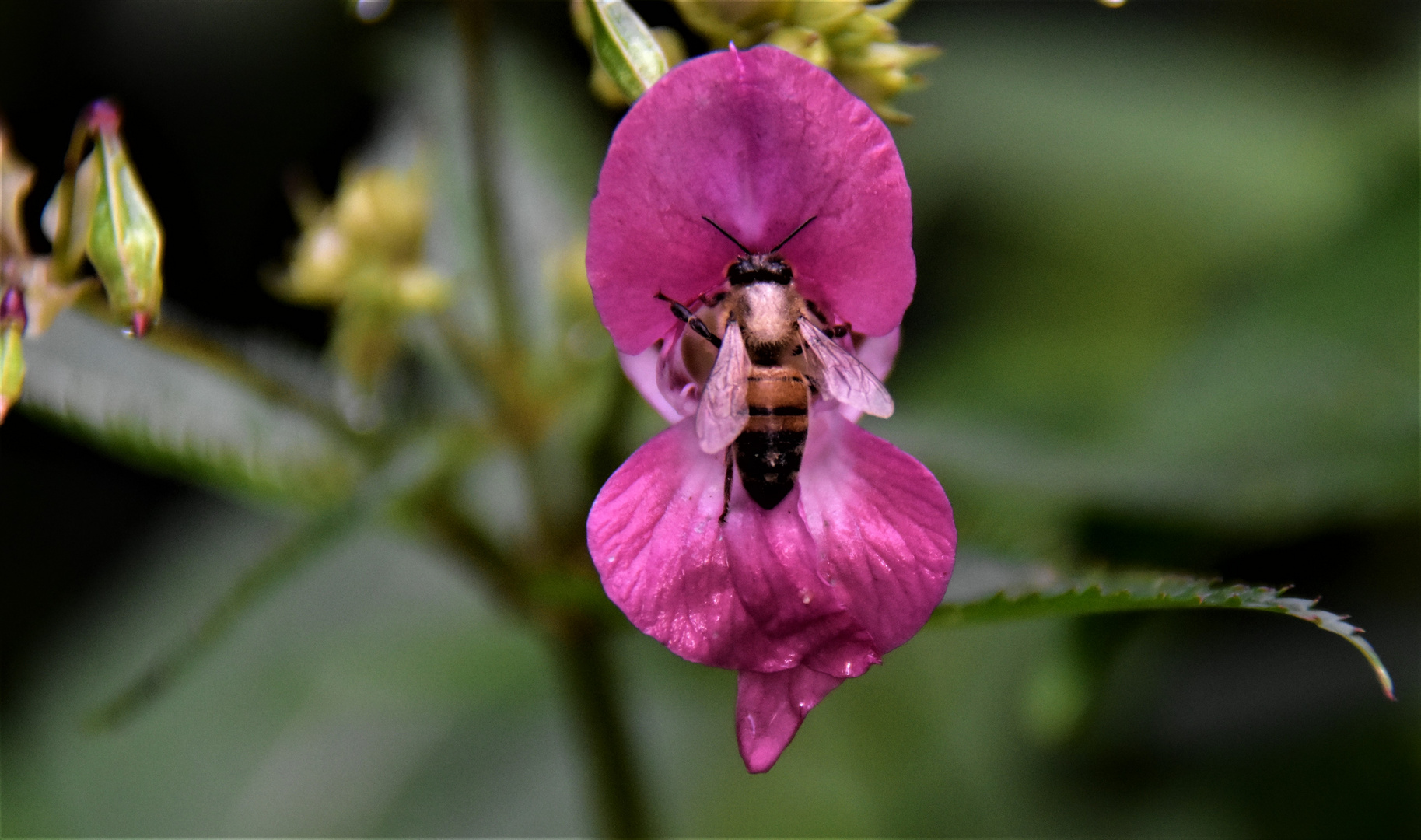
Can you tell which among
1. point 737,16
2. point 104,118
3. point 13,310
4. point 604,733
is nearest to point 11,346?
point 13,310

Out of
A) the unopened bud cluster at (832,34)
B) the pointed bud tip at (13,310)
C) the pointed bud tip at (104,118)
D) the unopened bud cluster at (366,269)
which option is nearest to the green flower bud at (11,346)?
the pointed bud tip at (13,310)

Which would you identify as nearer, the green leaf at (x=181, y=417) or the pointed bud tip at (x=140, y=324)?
the pointed bud tip at (x=140, y=324)

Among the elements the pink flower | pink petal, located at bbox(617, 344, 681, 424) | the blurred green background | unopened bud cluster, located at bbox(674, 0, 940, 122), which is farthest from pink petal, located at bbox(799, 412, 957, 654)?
the blurred green background

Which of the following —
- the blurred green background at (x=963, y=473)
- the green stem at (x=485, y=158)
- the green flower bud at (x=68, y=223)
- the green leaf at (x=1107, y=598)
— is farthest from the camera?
the blurred green background at (x=963, y=473)

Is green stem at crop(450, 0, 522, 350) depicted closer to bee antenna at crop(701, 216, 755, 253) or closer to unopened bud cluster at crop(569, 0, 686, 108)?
unopened bud cluster at crop(569, 0, 686, 108)

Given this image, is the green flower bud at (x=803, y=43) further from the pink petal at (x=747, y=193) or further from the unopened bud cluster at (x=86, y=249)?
the unopened bud cluster at (x=86, y=249)

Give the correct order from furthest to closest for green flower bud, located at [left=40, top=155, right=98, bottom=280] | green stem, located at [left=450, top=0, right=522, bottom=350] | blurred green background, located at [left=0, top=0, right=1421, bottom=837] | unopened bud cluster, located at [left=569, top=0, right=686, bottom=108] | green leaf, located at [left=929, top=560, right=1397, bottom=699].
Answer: blurred green background, located at [left=0, top=0, right=1421, bottom=837] < green stem, located at [left=450, top=0, right=522, bottom=350] < green flower bud, located at [left=40, top=155, right=98, bottom=280] < unopened bud cluster, located at [left=569, top=0, right=686, bottom=108] < green leaf, located at [left=929, top=560, right=1397, bottom=699]

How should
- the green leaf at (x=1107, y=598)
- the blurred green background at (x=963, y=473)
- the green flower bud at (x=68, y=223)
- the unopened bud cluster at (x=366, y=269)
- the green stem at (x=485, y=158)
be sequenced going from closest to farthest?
the green leaf at (x=1107, y=598) < the green flower bud at (x=68, y=223) < the green stem at (x=485, y=158) < the unopened bud cluster at (x=366, y=269) < the blurred green background at (x=963, y=473)
